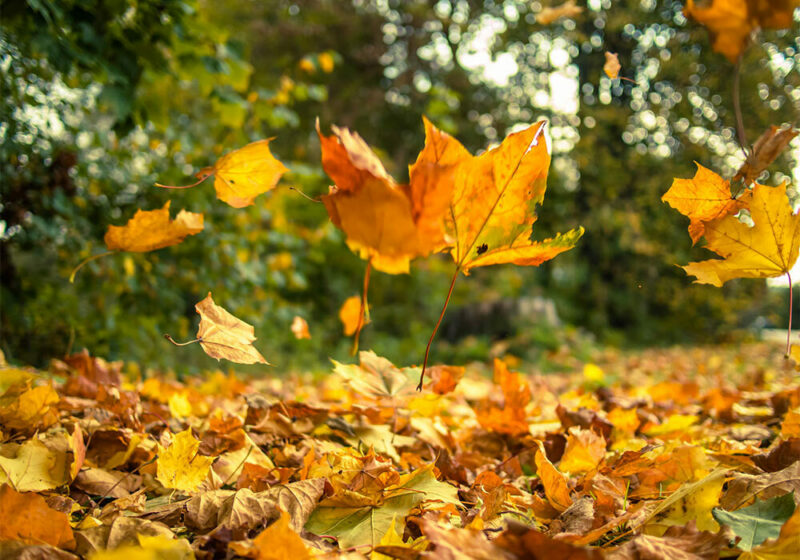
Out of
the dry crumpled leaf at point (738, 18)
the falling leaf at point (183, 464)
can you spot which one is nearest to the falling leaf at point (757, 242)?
the dry crumpled leaf at point (738, 18)

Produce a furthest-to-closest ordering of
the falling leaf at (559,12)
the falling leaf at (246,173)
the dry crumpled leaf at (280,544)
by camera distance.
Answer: the falling leaf at (559,12) < the falling leaf at (246,173) < the dry crumpled leaf at (280,544)

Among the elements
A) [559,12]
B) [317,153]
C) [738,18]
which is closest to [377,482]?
[738,18]

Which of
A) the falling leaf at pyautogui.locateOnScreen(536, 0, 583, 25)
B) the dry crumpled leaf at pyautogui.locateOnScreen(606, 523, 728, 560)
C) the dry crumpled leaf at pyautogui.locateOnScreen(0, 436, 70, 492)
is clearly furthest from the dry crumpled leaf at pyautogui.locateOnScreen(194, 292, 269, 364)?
the falling leaf at pyautogui.locateOnScreen(536, 0, 583, 25)

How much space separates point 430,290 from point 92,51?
20.3 ft

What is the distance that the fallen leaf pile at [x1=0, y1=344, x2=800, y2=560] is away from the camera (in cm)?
43

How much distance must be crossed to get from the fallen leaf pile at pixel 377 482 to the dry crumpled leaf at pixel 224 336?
3.9 inches

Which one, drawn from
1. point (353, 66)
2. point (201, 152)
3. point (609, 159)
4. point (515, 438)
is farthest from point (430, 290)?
point (515, 438)

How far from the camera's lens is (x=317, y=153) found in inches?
306

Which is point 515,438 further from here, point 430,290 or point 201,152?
point 430,290

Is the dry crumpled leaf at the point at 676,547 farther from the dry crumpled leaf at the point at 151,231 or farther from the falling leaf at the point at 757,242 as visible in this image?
the dry crumpled leaf at the point at 151,231

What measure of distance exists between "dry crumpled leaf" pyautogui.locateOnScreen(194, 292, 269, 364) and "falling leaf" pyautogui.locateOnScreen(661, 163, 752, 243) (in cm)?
47

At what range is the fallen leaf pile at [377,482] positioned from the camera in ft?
1.40

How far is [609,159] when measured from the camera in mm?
7035

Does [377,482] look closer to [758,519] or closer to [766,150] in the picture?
[758,519]
